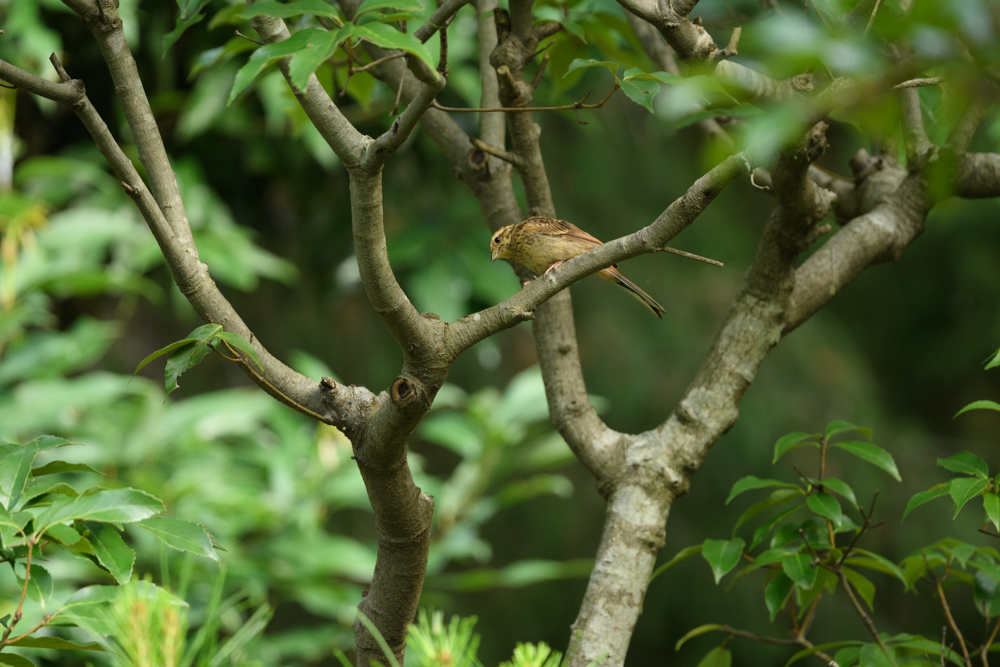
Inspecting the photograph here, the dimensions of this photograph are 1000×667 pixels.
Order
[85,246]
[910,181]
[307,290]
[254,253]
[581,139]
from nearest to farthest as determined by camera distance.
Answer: [910,181] < [85,246] < [254,253] < [581,139] < [307,290]

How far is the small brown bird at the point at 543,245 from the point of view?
1.63 m

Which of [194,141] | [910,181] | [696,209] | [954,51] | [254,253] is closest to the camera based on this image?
[954,51]

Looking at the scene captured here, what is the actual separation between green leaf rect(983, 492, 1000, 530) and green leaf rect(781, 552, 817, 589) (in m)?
0.25

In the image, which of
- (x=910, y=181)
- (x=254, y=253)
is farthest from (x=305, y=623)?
(x=910, y=181)

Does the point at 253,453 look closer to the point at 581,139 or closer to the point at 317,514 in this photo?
the point at 317,514

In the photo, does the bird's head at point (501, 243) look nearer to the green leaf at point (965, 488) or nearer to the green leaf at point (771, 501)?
the green leaf at point (771, 501)

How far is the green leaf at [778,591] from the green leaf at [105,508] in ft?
2.99

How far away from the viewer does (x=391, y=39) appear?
0.75 m

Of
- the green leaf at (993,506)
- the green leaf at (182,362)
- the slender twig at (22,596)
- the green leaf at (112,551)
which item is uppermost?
the green leaf at (993,506)

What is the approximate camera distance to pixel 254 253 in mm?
2971

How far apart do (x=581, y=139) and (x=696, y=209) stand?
2.79m

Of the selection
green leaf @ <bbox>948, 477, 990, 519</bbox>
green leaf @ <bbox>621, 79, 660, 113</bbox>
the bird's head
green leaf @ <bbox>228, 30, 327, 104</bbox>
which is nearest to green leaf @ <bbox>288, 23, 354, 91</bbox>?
green leaf @ <bbox>228, 30, 327, 104</bbox>

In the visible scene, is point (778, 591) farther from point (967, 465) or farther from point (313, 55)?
point (313, 55)

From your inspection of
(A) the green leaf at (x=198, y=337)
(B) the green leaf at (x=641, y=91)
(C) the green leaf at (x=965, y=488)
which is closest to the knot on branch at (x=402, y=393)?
(A) the green leaf at (x=198, y=337)
